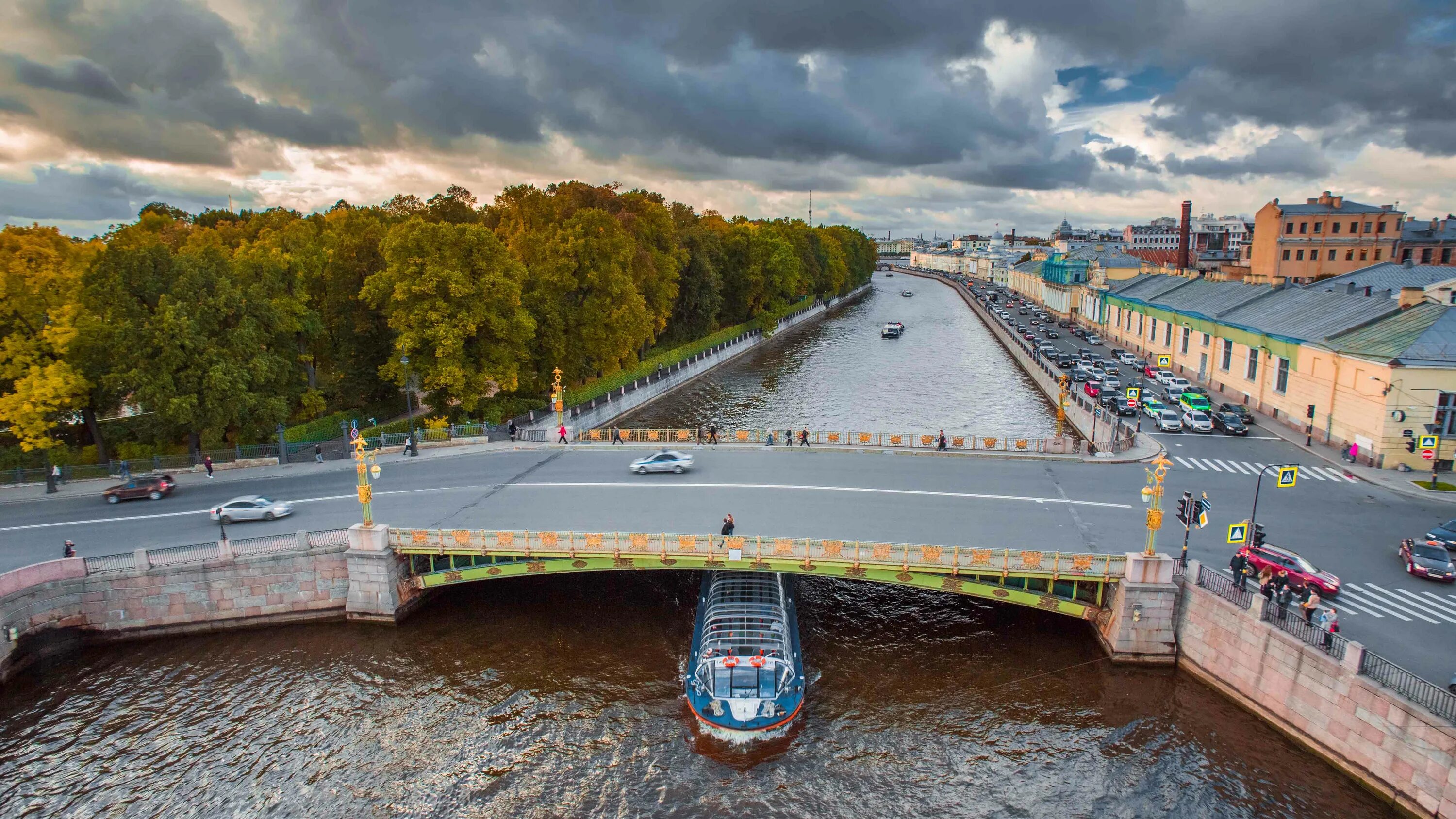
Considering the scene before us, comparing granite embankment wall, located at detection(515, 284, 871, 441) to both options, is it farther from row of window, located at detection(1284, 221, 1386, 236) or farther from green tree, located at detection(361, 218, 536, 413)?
row of window, located at detection(1284, 221, 1386, 236)

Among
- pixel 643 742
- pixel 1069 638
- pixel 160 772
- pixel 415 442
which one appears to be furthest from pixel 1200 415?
pixel 160 772

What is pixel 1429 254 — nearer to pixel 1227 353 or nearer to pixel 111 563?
pixel 1227 353

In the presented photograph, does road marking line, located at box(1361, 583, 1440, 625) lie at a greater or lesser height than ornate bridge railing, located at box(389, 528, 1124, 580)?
lesser

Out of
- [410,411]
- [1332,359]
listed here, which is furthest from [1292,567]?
[410,411]

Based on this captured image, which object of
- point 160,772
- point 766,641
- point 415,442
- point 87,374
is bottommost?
point 160,772

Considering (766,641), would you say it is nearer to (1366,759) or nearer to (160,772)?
(1366,759)

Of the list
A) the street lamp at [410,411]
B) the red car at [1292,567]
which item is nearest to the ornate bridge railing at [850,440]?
the street lamp at [410,411]

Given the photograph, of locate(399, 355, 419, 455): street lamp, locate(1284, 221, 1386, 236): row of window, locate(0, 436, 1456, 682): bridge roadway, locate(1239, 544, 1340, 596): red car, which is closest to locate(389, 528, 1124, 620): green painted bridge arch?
locate(0, 436, 1456, 682): bridge roadway
